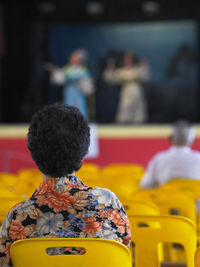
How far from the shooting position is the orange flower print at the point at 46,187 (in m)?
1.92

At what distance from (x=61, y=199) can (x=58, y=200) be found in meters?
0.01

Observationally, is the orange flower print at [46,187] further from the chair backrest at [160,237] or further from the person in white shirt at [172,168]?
the person in white shirt at [172,168]

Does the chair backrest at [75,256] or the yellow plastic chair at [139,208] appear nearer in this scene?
the chair backrest at [75,256]

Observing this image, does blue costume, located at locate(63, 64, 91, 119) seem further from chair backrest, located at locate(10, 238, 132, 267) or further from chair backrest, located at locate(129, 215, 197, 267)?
chair backrest, located at locate(10, 238, 132, 267)

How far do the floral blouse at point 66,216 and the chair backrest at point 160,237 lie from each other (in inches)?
10.1

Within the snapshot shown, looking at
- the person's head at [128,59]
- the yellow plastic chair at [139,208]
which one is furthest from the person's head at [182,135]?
the person's head at [128,59]

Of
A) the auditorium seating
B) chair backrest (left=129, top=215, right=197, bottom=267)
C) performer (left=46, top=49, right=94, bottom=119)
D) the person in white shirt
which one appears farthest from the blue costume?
chair backrest (left=129, top=215, right=197, bottom=267)

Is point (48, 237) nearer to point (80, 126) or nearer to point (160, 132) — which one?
point (80, 126)

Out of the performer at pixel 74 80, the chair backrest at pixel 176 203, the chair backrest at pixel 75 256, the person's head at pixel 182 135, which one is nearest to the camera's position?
the chair backrest at pixel 75 256

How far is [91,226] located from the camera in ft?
6.18

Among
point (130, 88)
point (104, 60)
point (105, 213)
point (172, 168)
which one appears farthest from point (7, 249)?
point (104, 60)

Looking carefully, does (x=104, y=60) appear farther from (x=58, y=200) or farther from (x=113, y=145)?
(x=58, y=200)

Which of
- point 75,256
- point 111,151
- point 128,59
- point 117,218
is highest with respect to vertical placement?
point 128,59

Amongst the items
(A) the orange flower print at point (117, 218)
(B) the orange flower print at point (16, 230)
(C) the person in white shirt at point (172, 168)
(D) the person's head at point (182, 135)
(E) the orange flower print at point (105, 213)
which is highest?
(D) the person's head at point (182, 135)
